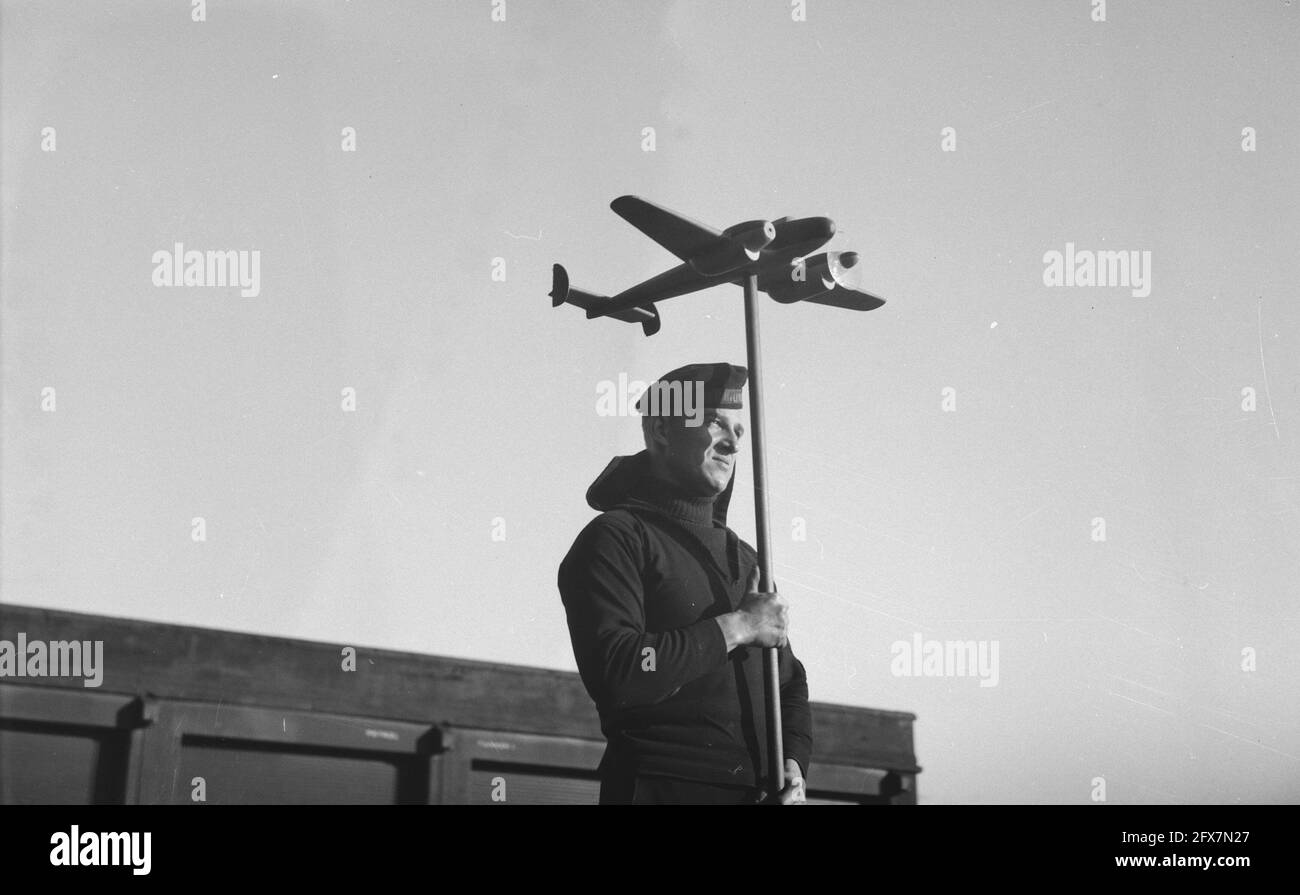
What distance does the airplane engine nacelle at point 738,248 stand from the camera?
392cm

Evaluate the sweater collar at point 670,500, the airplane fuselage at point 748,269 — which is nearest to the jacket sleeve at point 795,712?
the sweater collar at point 670,500

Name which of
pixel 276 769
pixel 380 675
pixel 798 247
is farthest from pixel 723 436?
pixel 380 675

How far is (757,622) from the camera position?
3.73 metres

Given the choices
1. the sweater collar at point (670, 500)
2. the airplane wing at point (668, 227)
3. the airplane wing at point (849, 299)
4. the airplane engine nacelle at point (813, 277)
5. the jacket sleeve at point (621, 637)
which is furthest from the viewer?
the airplane wing at point (849, 299)

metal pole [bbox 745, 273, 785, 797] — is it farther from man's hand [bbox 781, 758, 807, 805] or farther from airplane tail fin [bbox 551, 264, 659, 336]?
airplane tail fin [bbox 551, 264, 659, 336]

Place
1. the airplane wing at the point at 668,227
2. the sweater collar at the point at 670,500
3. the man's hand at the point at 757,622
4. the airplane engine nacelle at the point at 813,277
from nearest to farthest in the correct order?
1. the man's hand at the point at 757,622
2. the airplane wing at the point at 668,227
3. the sweater collar at the point at 670,500
4. the airplane engine nacelle at the point at 813,277

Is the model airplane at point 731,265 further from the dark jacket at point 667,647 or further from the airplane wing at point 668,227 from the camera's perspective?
the dark jacket at point 667,647

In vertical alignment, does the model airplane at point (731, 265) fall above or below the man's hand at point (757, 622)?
above

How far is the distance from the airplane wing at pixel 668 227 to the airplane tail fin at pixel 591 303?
334 mm

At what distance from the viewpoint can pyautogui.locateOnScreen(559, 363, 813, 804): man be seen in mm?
3621

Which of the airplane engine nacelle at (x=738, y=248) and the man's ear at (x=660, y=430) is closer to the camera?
the airplane engine nacelle at (x=738, y=248)
